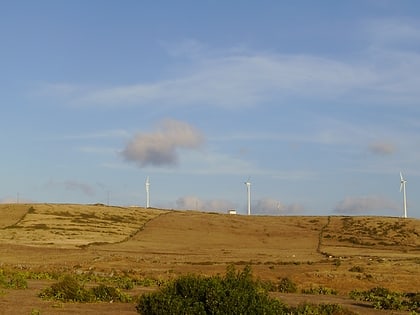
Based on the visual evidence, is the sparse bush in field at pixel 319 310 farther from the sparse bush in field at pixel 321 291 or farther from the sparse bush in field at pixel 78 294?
the sparse bush in field at pixel 321 291

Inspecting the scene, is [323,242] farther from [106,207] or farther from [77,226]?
[106,207]

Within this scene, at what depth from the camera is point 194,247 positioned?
110 m

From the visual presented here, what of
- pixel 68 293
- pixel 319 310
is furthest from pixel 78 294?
pixel 319 310

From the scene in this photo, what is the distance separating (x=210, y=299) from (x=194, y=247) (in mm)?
90490

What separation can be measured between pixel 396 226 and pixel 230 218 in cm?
3456

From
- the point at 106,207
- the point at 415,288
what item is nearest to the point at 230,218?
the point at 106,207

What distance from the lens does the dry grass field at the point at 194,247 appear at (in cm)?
5547

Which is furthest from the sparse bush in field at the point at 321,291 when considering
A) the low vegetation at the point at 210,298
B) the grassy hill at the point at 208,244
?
the low vegetation at the point at 210,298

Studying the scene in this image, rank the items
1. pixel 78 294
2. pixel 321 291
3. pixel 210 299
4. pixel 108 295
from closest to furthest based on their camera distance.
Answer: pixel 210 299 → pixel 78 294 → pixel 108 295 → pixel 321 291

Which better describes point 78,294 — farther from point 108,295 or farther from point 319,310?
point 319,310

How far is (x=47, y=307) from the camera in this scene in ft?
93.7

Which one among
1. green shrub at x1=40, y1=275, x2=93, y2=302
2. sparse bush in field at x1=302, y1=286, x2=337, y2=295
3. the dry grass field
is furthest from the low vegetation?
sparse bush in field at x1=302, y1=286, x2=337, y2=295

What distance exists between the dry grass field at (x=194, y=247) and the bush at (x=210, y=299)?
670 centimetres

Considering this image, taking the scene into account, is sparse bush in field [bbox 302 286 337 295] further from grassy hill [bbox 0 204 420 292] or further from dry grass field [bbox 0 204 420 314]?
grassy hill [bbox 0 204 420 292]
